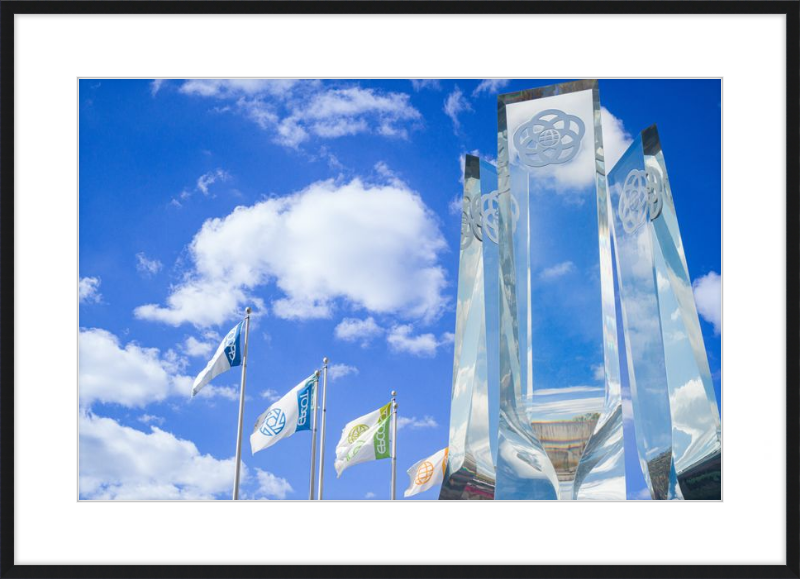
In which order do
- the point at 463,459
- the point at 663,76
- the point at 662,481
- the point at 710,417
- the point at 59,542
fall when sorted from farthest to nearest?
the point at 463,459, the point at 662,481, the point at 710,417, the point at 663,76, the point at 59,542

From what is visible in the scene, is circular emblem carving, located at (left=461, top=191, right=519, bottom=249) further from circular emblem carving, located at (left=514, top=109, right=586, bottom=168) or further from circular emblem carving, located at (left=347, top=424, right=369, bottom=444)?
circular emblem carving, located at (left=347, top=424, right=369, bottom=444)

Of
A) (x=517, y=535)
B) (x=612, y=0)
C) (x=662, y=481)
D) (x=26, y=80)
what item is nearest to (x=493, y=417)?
(x=662, y=481)

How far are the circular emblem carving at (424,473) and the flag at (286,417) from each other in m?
2.88

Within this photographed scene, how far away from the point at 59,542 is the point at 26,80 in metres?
3.55

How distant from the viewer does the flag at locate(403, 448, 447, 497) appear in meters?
16.0

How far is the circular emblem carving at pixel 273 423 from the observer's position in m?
13.9

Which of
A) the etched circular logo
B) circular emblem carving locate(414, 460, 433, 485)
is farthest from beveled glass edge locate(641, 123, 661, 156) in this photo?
circular emblem carving locate(414, 460, 433, 485)

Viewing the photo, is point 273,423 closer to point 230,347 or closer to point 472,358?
point 230,347

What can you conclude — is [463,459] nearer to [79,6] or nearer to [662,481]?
[662,481]

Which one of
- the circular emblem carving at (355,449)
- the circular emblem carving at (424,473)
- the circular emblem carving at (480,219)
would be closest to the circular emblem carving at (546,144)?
the circular emblem carving at (480,219)

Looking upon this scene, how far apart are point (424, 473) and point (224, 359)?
192 inches

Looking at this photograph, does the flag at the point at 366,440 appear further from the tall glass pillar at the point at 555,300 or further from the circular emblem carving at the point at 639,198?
the circular emblem carving at the point at 639,198

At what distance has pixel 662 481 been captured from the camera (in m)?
11.0
